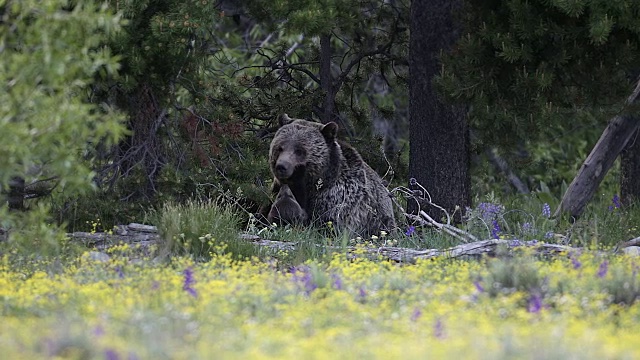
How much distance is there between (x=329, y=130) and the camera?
423 inches

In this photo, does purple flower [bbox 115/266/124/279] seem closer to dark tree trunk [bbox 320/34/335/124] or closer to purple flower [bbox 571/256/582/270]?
purple flower [bbox 571/256/582/270]

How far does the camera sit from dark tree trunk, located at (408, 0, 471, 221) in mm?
11023

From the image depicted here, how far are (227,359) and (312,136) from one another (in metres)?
6.31

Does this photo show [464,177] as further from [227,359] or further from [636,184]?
[227,359]

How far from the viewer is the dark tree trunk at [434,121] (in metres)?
11.0

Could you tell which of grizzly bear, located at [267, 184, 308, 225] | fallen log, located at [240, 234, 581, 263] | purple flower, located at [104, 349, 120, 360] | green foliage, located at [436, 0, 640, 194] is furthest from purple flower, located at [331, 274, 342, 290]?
grizzly bear, located at [267, 184, 308, 225]

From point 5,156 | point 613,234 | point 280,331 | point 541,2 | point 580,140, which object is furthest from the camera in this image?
point 580,140

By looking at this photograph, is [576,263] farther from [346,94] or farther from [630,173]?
[630,173]

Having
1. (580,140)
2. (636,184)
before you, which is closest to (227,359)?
(636,184)

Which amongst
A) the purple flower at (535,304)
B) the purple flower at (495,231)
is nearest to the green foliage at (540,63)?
the purple flower at (495,231)

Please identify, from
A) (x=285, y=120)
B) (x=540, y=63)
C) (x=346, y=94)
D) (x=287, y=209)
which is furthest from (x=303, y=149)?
(x=540, y=63)

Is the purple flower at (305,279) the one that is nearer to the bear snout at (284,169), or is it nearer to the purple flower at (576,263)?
the purple flower at (576,263)

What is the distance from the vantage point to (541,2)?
9.34 m

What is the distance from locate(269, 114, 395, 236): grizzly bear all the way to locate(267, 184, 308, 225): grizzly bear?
0.13 metres
